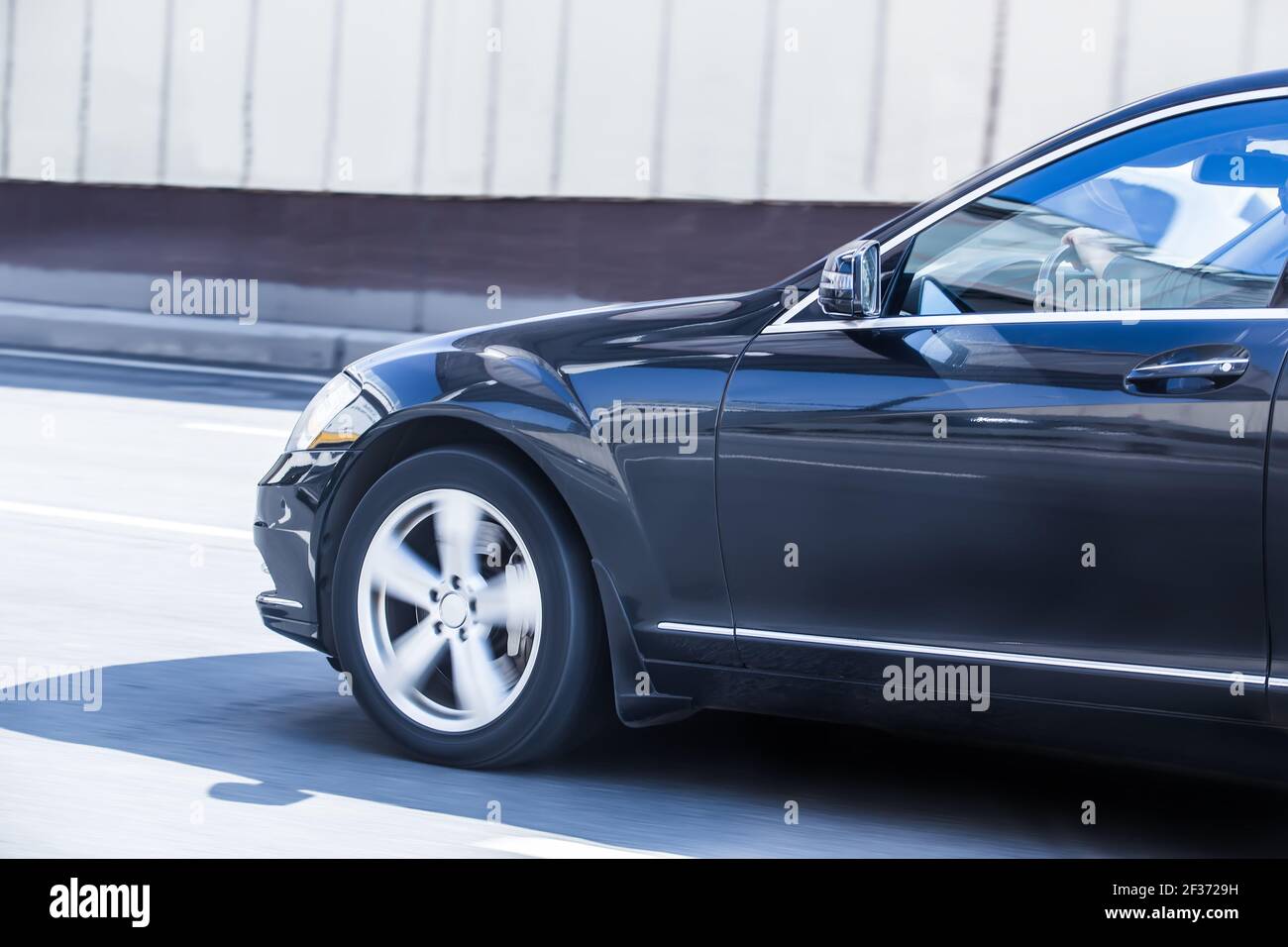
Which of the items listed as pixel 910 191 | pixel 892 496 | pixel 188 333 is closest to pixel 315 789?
pixel 892 496

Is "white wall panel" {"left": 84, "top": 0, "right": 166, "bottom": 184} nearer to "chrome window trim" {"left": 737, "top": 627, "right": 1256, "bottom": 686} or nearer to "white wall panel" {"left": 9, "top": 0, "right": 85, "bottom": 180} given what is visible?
"white wall panel" {"left": 9, "top": 0, "right": 85, "bottom": 180}

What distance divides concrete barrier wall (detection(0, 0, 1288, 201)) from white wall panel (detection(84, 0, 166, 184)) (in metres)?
0.02

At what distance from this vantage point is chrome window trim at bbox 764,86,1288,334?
4059 mm

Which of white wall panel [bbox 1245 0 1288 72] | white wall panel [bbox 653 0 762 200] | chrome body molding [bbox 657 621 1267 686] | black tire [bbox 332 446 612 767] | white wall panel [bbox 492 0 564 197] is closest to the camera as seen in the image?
chrome body molding [bbox 657 621 1267 686]

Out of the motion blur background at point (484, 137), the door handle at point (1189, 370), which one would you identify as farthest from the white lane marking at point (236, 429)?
the door handle at point (1189, 370)

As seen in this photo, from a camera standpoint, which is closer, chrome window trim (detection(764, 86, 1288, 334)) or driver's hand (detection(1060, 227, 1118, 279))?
chrome window trim (detection(764, 86, 1288, 334))

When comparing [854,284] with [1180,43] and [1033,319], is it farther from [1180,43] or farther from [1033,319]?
[1180,43]

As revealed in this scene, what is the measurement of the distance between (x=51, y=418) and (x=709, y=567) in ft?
26.2

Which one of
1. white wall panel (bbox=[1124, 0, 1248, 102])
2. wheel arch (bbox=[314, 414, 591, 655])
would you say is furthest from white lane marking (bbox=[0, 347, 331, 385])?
wheel arch (bbox=[314, 414, 591, 655])

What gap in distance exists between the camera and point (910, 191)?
46.6 feet

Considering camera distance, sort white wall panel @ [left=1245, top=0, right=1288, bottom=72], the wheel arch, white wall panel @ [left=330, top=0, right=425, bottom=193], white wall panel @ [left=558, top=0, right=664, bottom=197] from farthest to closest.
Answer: white wall panel @ [left=330, top=0, right=425, bottom=193]
white wall panel @ [left=558, top=0, right=664, bottom=197]
white wall panel @ [left=1245, top=0, right=1288, bottom=72]
the wheel arch

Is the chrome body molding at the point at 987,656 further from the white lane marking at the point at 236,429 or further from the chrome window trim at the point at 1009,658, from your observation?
the white lane marking at the point at 236,429

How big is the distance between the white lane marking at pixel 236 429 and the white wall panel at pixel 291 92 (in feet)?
18.3

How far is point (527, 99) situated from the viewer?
52.0ft
